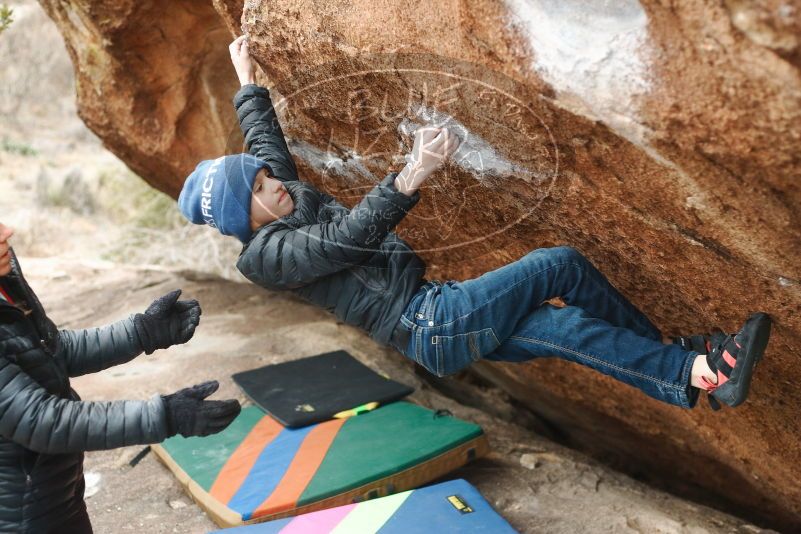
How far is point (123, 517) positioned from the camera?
9.57ft

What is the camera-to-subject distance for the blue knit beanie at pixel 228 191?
86.8 inches

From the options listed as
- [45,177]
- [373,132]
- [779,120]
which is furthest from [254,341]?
[45,177]

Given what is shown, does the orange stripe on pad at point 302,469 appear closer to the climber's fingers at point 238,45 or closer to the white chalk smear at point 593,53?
the climber's fingers at point 238,45

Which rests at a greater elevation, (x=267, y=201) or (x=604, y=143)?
(x=604, y=143)

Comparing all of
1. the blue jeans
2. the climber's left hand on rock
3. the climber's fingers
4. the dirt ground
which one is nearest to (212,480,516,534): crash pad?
the dirt ground

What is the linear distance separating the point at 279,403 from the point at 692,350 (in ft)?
6.37

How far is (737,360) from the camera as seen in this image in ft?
6.56

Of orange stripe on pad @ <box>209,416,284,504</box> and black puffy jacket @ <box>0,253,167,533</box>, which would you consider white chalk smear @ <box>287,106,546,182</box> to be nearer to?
black puffy jacket @ <box>0,253,167,533</box>

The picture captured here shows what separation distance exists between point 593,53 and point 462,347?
0.91 m

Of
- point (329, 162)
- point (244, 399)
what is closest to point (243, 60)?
point (329, 162)

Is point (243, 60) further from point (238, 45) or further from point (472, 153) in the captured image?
point (472, 153)

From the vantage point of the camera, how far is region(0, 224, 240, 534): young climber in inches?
68.8

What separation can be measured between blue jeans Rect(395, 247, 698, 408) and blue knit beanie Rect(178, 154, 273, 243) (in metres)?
0.55

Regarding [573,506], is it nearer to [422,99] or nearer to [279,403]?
[279,403]
